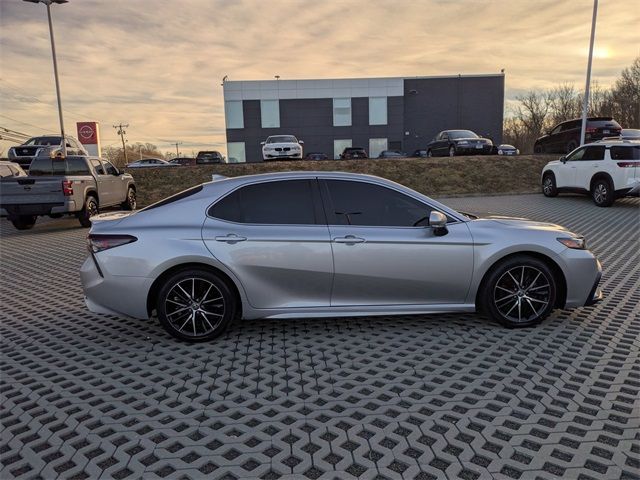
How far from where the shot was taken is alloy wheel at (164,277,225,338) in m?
4.31

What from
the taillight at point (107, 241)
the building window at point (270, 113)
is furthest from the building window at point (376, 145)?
the taillight at point (107, 241)

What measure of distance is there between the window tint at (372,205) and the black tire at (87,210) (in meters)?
9.88

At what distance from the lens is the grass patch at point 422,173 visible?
19359 millimetres

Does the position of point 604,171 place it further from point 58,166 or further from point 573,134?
point 58,166

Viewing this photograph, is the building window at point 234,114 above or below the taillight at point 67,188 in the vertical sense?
above

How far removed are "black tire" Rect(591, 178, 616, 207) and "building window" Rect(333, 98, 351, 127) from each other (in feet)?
122

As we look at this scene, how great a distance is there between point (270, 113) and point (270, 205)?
45.8 metres

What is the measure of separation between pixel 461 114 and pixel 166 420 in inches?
2084

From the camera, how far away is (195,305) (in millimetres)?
4336

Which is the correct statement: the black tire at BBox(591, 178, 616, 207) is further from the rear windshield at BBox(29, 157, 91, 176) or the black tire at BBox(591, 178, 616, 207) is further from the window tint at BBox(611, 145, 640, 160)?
the rear windshield at BBox(29, 157, 91, 176)

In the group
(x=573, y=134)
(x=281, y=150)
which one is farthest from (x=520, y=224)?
(x=573, y=134)

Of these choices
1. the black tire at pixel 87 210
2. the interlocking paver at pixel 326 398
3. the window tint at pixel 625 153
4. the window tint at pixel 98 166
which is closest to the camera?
the interlocking paver at pixel 326 398

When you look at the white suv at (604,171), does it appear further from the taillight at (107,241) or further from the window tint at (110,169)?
the window tint at (110,169)

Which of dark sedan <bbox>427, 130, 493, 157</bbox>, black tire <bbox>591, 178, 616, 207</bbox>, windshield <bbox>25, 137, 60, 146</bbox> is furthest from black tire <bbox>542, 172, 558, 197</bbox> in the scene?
windshield <bbox>25, 137, 60, 146</bbox>
